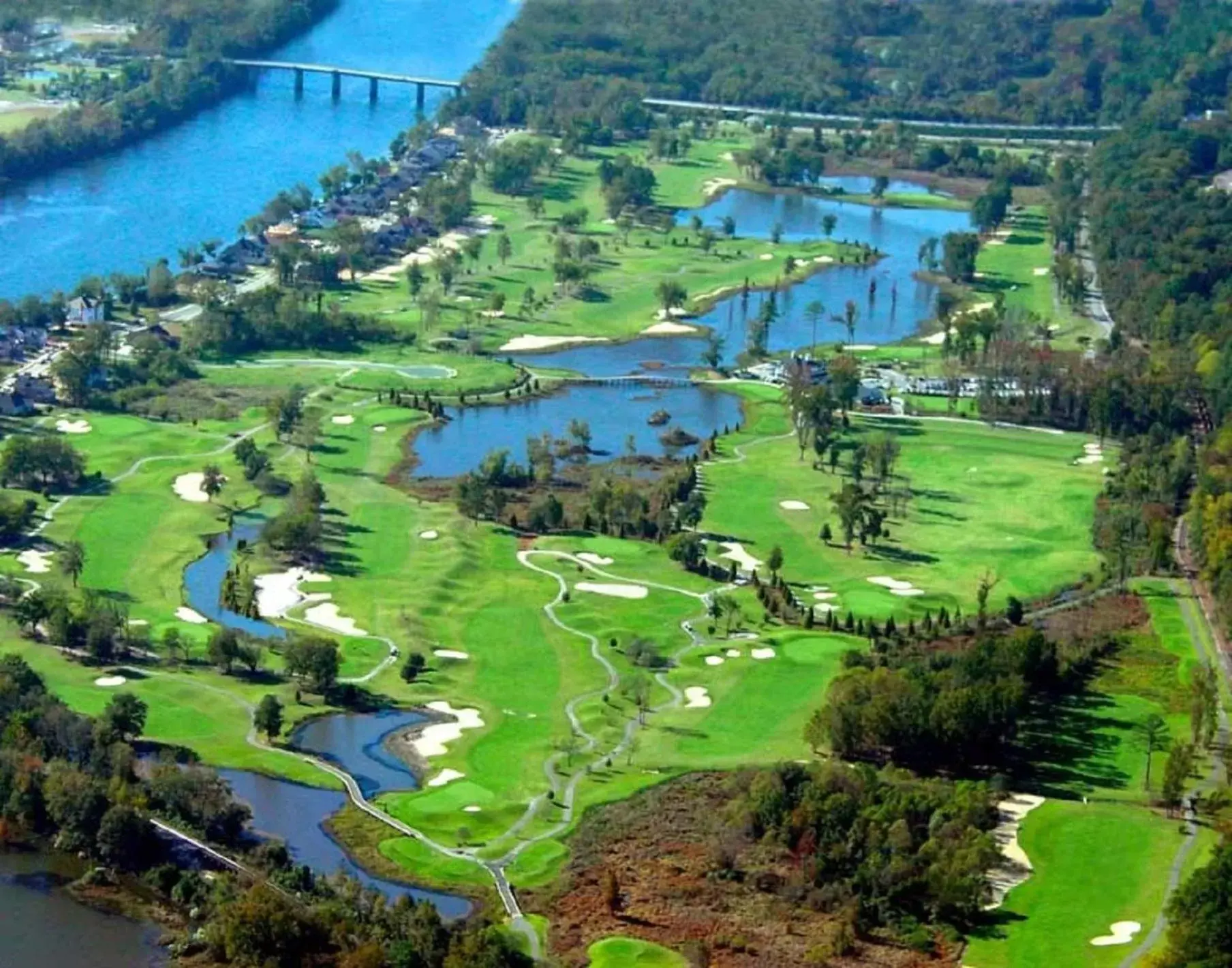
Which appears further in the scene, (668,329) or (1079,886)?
(668,329)

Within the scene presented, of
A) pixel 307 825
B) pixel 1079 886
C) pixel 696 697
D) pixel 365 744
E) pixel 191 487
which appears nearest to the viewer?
pixel 1079 886

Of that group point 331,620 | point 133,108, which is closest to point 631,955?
point 331,620

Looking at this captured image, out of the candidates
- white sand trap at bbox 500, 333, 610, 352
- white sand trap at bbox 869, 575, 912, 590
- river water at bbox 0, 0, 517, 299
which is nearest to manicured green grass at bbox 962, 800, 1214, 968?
white sand trap at bbox 869, 575, 912, 590

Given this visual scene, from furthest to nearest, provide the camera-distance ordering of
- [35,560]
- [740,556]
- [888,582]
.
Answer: [740,556] → [888,582] → [35,560]

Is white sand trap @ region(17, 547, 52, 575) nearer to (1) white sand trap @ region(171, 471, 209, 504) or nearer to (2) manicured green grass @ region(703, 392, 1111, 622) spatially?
(1) white sand trap @ region(171, 471, 209, 504)

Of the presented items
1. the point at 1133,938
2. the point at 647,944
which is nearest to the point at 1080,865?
the point at 1133,938

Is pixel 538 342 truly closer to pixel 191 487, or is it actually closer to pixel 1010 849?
pixel 191 487

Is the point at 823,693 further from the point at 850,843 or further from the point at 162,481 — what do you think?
the point at 162,481

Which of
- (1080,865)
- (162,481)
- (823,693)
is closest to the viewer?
(1080,865)
